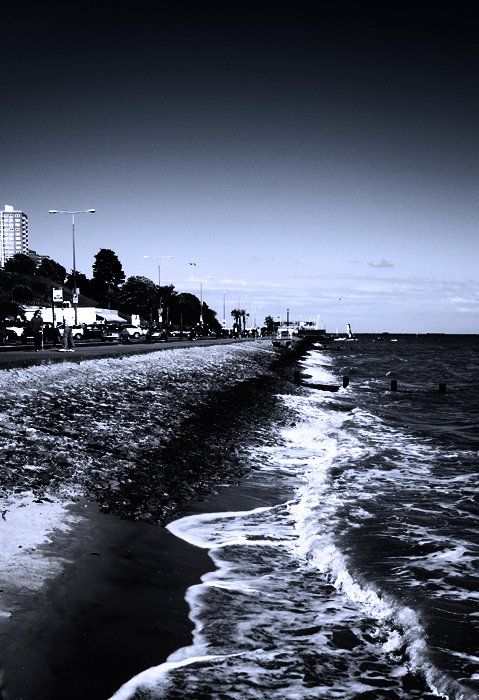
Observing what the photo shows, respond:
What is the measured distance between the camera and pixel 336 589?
23.0 feet

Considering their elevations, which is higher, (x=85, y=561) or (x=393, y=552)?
(x=85, y=561)

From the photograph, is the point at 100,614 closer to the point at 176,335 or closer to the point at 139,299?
the point at 176,335

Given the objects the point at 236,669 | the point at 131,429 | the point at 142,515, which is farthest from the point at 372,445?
the point at 236,669

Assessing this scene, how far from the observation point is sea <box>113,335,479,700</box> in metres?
4.92

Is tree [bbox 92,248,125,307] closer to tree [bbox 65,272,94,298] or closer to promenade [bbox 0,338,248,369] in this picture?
tree [bbox 65,272,94,298]

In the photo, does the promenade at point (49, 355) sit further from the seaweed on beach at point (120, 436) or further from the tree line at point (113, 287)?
the tree line at point (113, 287)

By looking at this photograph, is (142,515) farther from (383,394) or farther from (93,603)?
(383,394)

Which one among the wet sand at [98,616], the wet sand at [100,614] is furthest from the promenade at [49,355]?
the wet sand at [98,616]

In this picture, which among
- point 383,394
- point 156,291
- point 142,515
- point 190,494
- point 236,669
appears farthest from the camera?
point 156,291

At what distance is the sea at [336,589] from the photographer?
4922 millimetres

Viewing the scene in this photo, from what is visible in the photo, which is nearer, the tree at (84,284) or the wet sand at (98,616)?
the wet sand at (98,616)

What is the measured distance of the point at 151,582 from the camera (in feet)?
21.8

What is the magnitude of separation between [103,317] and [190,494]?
9666 cm

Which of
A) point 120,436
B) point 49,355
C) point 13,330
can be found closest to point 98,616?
point 120,436
